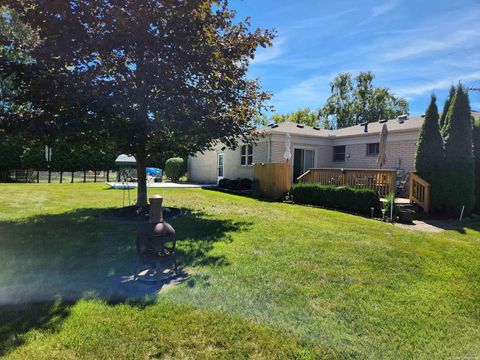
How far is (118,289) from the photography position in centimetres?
392

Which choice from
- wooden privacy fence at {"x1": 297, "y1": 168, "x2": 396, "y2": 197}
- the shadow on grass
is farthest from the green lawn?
wooden privacy fence at {"x1": 297, "y1": 168, "x2": 396, "y2": 197}

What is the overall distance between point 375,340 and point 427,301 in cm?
141

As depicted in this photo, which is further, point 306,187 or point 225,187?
point 225,187

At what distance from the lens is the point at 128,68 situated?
26.3 ft

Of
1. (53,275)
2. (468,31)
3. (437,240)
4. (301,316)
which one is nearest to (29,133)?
(53,275)

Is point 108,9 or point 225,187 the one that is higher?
point 108,9

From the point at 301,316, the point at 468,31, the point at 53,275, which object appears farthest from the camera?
the point at 468,31

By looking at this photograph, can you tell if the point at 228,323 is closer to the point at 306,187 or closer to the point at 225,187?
the point at 306,187

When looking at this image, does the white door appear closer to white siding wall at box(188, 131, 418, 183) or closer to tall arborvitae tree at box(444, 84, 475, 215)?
white siding wall at box(188, 131, 418, 183)

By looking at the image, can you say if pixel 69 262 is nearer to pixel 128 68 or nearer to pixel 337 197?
pixel 128 68

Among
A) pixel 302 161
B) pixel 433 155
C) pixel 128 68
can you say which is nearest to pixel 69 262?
pixel 128 68

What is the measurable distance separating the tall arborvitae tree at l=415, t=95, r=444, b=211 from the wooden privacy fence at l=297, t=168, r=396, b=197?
1.15 meters

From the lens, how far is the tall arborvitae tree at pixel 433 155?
10.6 metres

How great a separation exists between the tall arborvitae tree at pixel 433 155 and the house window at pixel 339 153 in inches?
296
